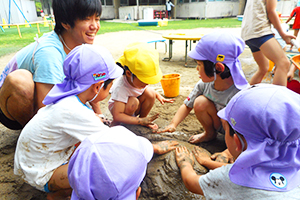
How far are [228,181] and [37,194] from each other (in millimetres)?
1505

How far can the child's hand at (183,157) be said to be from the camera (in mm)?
1670

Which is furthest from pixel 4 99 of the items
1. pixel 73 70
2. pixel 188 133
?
pixel 188 133

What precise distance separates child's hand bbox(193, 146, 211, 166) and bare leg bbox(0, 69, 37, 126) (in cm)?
162

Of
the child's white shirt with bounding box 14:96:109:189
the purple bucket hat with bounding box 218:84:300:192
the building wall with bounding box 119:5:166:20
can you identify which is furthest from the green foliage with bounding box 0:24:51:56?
the building wall with bounding box 119:5:166:20

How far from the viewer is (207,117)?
215cm

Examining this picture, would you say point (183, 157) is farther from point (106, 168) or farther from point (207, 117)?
point (106, 168)

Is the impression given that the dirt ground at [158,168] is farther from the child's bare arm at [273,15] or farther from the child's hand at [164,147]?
the child's bare arm at [273,15]

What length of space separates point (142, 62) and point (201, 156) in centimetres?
101

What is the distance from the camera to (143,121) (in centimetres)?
222

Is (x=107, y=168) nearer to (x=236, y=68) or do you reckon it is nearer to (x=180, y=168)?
(x=180, y=168)

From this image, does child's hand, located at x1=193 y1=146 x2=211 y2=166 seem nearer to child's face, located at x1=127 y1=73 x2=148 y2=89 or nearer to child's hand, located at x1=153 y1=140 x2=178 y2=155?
child's hand, located at x1=153 y1=140 x2=178 y2=155

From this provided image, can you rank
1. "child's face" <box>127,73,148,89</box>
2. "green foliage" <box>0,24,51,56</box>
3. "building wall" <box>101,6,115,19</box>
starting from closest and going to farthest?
"child's face" <box>127,73,148,89</box> < "green foliage" <box>0,24,51,56</box> < "building wall" <box>101,6,115,19</box>

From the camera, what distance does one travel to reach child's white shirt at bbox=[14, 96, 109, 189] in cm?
139

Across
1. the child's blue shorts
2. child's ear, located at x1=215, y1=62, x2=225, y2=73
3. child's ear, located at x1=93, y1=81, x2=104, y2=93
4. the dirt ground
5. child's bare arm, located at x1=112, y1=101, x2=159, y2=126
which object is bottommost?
the dirt ground
